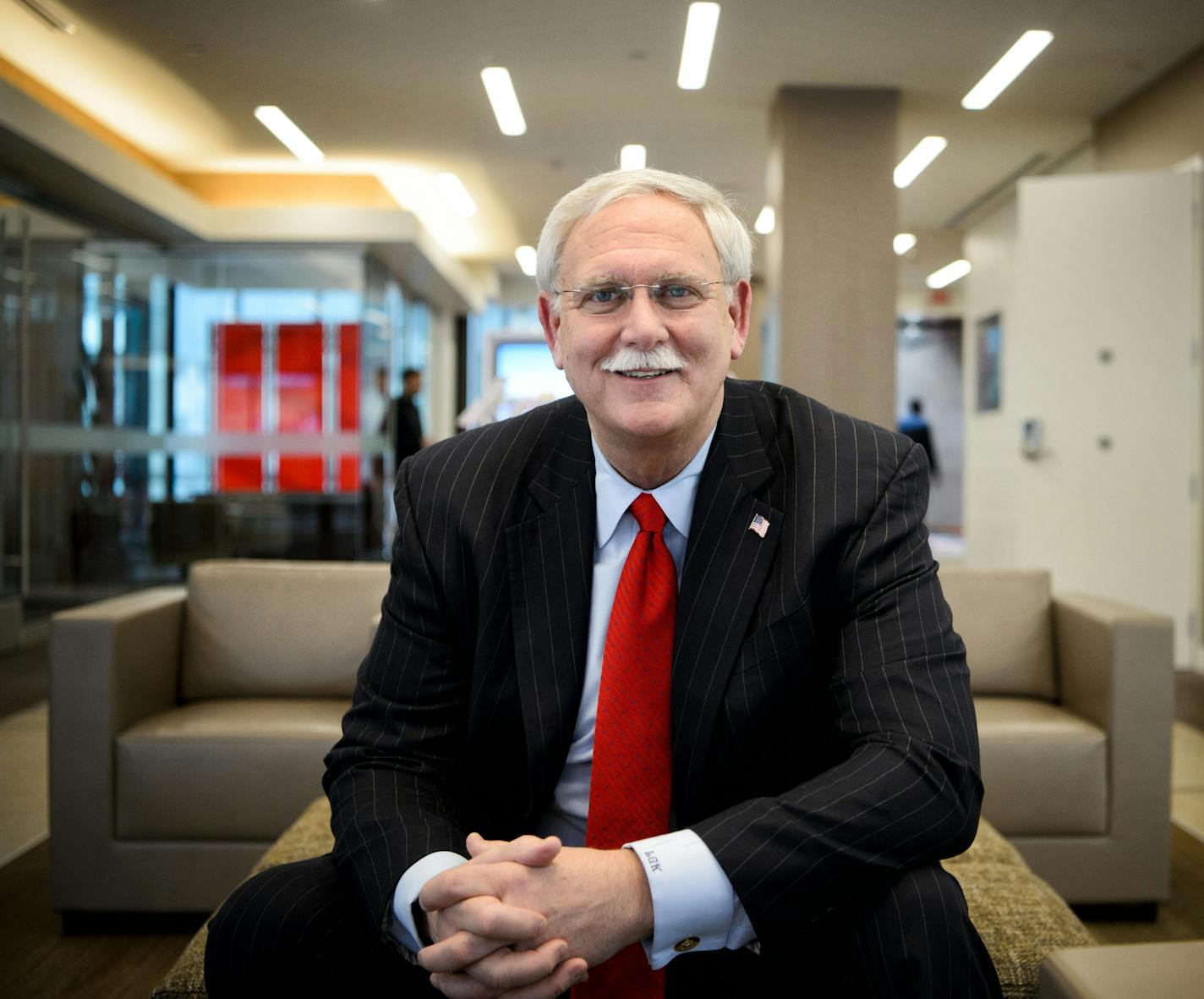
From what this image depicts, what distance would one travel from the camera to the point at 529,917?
39.0 inches

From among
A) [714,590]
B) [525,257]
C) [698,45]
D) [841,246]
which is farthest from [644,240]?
[525,257]

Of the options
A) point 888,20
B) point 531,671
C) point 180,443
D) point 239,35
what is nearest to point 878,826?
point 531,671

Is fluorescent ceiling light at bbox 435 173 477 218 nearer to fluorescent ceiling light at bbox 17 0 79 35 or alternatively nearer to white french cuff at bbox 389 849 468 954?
fluorescent ceiling light at bbox 17 0 79 35

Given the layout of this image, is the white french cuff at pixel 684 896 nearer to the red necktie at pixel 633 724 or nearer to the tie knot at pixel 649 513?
the red necktie at pixel 633 724

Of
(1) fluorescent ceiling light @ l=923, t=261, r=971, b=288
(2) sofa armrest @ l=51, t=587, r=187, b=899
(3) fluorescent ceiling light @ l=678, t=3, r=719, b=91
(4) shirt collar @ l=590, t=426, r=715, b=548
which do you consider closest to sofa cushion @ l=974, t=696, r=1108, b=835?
(4) shirt collar @ l=590, t=426, r=715, b=548

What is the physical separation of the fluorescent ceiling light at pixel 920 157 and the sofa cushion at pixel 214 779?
627 cm

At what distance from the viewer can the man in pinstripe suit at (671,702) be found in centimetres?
105

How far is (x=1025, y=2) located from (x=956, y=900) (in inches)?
212

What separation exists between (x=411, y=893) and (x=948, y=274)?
12.9 metres

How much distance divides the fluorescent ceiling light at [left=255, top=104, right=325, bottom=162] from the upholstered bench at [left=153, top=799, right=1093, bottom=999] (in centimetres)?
615

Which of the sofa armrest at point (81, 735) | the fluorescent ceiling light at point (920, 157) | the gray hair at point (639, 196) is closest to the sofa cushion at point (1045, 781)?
the gray hair at point (639, 196)

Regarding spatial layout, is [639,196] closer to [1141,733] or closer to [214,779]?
[214,779]

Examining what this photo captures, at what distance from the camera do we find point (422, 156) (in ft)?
26.2

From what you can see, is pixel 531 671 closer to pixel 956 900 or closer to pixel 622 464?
pixel 622 464
